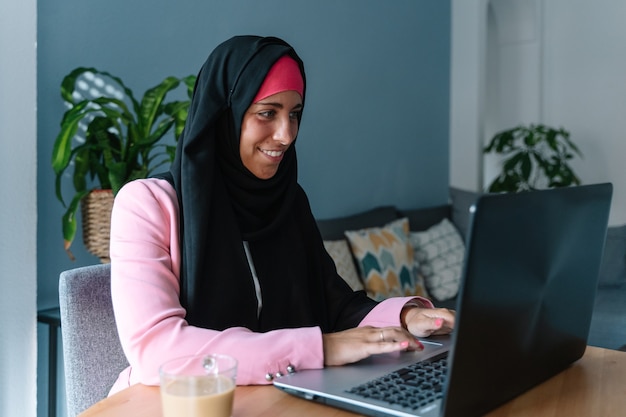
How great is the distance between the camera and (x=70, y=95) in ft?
7.27

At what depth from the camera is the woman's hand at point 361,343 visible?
112 centimetres

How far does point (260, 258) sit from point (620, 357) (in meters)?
0.71

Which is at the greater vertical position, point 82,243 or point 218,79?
point 218,79

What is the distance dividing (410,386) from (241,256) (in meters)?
0.56

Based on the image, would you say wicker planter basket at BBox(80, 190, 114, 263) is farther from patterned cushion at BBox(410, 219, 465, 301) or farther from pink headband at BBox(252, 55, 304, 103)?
patterned cushion at BBox(410, 219, 465, 301)

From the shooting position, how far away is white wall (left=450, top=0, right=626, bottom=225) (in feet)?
15.1

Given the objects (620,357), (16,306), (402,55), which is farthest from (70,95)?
(402,55)

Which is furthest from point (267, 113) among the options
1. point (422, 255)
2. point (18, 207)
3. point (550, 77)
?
point (550, 77)

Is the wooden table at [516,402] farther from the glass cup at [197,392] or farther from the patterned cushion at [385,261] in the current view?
the patterned cushion at [385,261]

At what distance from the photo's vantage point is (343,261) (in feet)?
10.3

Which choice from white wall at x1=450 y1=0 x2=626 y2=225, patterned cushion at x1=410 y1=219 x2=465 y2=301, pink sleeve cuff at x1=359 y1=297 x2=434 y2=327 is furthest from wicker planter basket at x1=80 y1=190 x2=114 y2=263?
white wall at x1=450 y1=0 x2=626 y2=225

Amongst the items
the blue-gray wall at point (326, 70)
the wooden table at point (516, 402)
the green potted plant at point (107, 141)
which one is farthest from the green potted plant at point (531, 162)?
the wooden table at point (516, 402)

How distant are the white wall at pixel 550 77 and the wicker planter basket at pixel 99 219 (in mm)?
2989

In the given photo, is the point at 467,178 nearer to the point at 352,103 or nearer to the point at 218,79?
the point at 352,103
